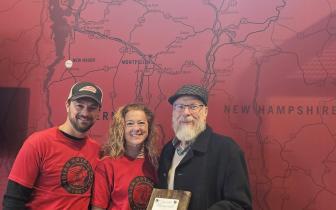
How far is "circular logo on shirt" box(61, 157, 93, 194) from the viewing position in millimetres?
1991

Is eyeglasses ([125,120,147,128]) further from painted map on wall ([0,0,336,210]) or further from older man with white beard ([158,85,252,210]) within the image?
painted map on wall ([0,0,336,210])

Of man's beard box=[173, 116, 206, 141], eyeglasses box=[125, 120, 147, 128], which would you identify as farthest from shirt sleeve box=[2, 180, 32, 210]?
man's beard box=[173, 116, 206, 141]

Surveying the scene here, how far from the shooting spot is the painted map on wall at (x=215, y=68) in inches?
84.1

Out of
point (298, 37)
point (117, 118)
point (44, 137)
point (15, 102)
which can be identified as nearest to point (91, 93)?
point (117, 118)

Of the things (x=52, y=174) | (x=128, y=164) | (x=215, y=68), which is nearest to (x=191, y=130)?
(x=128, y=164)

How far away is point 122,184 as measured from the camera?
1.98 m

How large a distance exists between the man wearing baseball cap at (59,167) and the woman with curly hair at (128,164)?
0.09 meters

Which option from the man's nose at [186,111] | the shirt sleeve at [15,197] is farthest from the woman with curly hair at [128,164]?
the shirt sleeve at [15,197]

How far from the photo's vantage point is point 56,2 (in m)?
2.61

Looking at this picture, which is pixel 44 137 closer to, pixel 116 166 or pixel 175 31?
pixel 116 166

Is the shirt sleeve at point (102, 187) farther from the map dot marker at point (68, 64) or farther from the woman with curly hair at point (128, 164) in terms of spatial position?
the map dot marker at point (68, 64)

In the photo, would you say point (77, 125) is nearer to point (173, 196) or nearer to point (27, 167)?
point (27, 167)

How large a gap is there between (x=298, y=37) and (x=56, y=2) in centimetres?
157

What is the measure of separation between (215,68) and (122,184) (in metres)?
0.87
